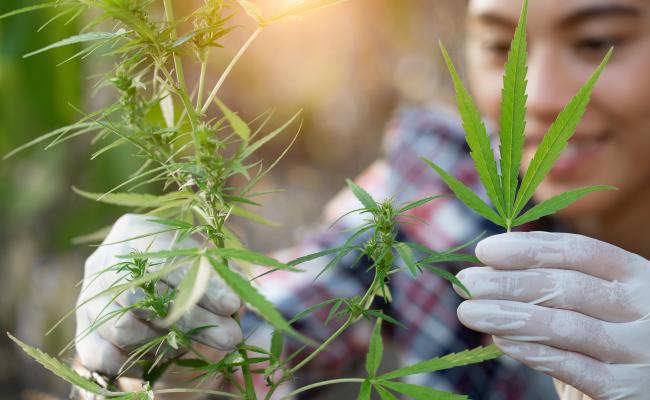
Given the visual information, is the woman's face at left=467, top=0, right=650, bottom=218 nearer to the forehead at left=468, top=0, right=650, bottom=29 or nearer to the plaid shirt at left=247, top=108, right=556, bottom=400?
the forehead at left=468, top=0, right=650, bottom=29

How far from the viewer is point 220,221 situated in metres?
0.37

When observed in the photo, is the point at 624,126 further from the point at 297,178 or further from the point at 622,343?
the point at 297,178

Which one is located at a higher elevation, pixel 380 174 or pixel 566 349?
pixel 380 174

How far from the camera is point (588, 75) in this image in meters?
0.97

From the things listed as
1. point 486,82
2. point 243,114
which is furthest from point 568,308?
point 243,114

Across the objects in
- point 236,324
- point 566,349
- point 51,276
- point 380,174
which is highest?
point 380,174

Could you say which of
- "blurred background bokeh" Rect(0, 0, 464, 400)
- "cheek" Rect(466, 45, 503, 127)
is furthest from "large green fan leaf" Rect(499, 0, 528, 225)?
"cheek" Rect(466, 45, 503, 127)

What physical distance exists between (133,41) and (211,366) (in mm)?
182

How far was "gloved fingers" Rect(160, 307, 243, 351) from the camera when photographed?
46 cm

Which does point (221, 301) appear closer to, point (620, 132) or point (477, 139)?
point (477, 139)

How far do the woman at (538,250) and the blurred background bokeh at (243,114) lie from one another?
0.42 meters

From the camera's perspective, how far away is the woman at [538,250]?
0.50 m

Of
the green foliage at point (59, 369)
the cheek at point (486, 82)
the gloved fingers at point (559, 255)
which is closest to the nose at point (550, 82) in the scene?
the cheek at point (486, 82)

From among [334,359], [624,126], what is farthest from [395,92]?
[624,126]
